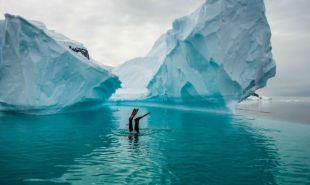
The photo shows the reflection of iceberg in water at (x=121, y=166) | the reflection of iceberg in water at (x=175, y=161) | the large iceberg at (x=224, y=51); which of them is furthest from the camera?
the large iceberg at (x=224, y=51)

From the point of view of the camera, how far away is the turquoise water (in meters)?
8.68

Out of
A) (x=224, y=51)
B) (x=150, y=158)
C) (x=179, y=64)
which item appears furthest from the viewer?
(x=179, y=64)

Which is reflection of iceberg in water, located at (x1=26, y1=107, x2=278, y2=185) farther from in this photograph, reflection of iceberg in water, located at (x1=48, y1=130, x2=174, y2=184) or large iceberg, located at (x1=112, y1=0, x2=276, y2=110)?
large iceberg, located at (x1=112, y1=0, x2=276, y2=110)

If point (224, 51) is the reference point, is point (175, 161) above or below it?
below

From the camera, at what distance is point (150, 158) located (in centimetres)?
1109

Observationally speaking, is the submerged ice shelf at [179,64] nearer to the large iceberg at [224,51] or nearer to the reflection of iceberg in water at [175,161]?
the large iceberg at [224,51]

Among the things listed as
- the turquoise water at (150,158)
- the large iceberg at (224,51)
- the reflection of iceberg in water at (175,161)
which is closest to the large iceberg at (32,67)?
the turquoise water at (150,158)

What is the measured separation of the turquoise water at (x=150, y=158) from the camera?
8.68 m

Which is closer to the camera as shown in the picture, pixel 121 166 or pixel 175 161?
pixel 121 166

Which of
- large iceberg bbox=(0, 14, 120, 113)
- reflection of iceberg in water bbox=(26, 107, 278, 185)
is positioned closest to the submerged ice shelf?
large iceberg bbox=(0, 14, 120, 113)

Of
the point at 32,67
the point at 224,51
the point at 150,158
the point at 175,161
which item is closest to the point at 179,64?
the point at 224,51

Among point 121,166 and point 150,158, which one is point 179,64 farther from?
point 121,166

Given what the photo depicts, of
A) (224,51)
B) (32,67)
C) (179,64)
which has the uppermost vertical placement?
(224,51)

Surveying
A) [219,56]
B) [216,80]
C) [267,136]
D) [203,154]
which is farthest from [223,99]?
[203,154]
